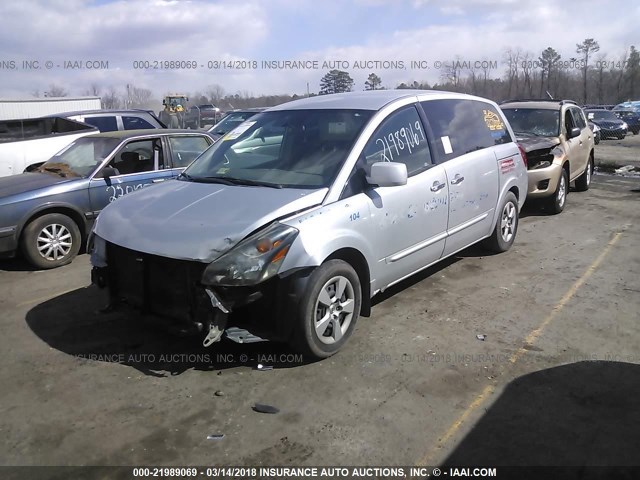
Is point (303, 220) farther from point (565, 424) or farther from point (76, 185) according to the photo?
point (76, 185)

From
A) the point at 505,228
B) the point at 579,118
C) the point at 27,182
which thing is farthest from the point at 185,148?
the point at 579,118

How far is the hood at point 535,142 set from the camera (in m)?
8.57

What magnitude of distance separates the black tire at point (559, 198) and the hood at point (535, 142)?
1.70 ft

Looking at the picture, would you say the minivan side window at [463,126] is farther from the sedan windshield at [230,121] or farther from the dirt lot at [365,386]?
the sedan windshield at [230,121]

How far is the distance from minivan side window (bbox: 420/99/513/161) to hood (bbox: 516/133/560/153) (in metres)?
2.35

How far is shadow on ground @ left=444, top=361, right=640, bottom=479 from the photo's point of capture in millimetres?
2838

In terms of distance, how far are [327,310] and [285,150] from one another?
5.09 ft

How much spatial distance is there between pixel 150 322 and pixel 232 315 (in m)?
0.70

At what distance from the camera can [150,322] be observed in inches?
153

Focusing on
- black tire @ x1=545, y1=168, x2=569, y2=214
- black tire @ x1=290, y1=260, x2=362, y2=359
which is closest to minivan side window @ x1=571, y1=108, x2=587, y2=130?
black tire @ x1=545, y1=168, x2=569, y2=214

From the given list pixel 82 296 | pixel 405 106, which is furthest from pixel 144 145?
pixel 405 106

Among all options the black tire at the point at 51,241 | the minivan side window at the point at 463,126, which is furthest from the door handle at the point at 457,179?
the black tire at the point at 51,241

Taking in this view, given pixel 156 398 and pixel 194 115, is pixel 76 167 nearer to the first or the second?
pixel 156 398

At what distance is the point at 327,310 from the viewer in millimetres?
3893
